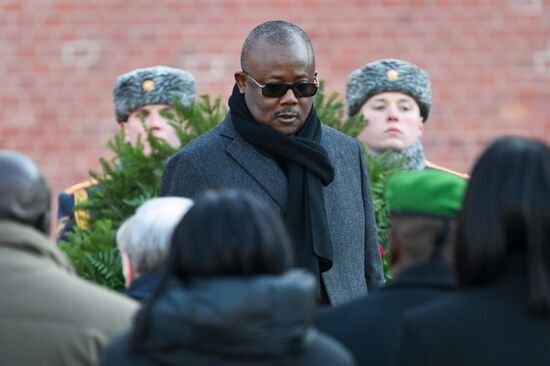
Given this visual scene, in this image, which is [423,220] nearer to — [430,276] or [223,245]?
[430,276]

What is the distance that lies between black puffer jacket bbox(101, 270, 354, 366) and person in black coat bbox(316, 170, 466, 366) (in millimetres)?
425

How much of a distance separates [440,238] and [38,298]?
94 cm

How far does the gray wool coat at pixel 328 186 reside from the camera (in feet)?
19.5

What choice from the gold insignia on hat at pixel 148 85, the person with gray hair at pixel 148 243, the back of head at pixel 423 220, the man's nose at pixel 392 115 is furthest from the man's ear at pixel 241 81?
the gold insignia on hat at pixel 148 85

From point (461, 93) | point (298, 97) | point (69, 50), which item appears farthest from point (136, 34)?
point (298, 97)

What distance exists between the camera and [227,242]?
3.51 metres

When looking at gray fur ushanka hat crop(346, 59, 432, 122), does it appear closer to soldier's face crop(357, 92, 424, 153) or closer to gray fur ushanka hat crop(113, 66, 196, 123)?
soldier's face crop(357, 92, 424, 153)

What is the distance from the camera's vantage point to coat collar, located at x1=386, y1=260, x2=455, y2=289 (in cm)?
392

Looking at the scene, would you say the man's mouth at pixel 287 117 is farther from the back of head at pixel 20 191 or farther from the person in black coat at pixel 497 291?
the person in black coat at pixel 497 291

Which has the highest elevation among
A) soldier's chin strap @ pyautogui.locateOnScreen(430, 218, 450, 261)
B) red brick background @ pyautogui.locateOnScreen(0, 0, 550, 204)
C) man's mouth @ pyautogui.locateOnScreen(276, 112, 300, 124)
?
soldier's chin strap @ pyautogui.locateOnScreen(430, 218, 450, 261)

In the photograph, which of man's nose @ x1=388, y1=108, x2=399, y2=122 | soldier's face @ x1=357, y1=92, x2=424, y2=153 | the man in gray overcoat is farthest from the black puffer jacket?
man's nose @ x1=388, y1=108, x2=399, y2=122

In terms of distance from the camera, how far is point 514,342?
145 inches

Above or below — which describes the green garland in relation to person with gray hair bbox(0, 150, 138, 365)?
below

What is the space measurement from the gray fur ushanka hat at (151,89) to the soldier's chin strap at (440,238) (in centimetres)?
451
